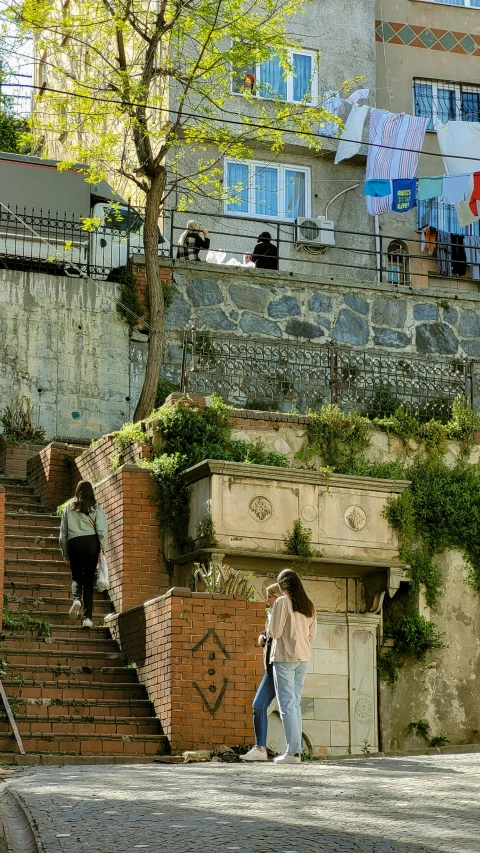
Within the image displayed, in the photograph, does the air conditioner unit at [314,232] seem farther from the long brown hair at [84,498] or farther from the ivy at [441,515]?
the long brown hair at [84,498]

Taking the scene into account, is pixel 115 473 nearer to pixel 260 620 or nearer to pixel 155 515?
pixel 155 515

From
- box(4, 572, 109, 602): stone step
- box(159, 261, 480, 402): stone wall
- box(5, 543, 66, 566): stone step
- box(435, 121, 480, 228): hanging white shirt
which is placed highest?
box(435, 121, 480, 228): hanging white shirt

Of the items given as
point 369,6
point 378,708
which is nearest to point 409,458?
point 378,708

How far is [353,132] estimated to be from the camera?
2723 centimetres

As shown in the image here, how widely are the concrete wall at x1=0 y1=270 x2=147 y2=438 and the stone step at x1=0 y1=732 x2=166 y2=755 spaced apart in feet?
29.2

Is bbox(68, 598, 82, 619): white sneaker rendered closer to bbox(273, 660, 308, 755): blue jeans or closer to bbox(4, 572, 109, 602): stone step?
bbox(4, 572, 109, 602): stone step

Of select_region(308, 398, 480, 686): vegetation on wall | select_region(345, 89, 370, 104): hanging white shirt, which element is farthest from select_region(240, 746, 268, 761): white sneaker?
select_region(345, 89, 370, 104): hanging white shirt

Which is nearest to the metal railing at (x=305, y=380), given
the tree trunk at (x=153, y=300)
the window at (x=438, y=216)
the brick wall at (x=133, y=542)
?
the tree trunk at (x=153, y=300)

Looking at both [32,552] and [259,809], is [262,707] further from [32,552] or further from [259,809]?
[32,552]

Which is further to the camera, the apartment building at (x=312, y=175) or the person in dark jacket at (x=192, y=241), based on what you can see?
the apartment building at (x=312, y=175)

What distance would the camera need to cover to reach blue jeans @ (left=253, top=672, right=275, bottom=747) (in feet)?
39.1

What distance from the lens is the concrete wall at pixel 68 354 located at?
2111 cm

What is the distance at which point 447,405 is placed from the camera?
64.7ft

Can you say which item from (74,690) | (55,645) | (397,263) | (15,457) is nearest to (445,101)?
(397,263)
